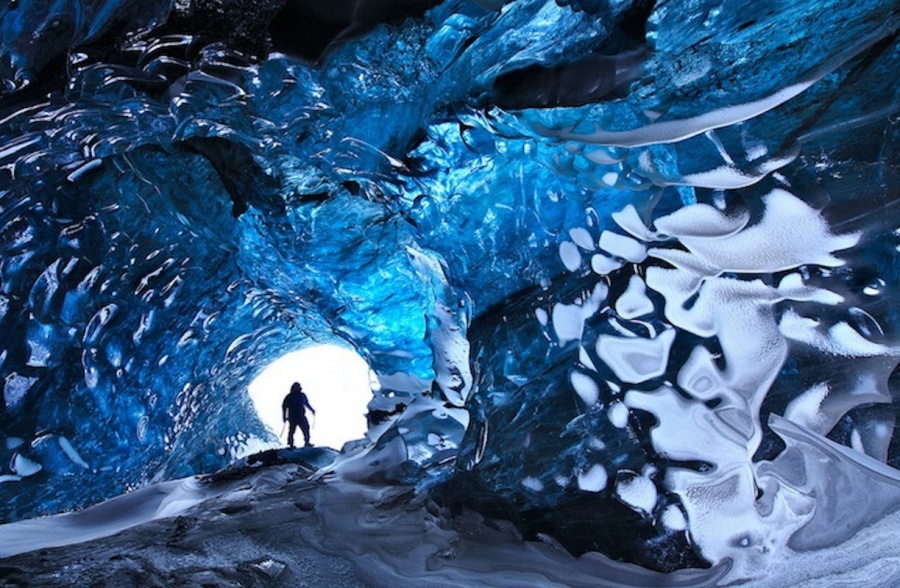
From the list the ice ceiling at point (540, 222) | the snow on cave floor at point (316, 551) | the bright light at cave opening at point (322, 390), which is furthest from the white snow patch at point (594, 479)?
the bright light at cave opening at point (322, 390)

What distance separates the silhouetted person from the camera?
4984 mm

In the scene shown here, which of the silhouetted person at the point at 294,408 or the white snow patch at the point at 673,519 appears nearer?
the white snow patch at the point at 673,519

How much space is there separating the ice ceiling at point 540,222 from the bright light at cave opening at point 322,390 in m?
2.14

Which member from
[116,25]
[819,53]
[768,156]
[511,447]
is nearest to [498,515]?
[511,447]

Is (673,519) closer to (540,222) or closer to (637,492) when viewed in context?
(637,492)

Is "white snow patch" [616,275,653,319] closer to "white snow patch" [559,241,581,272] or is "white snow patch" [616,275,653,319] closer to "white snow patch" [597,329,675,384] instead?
"white snow patch" [597,329,675,384]

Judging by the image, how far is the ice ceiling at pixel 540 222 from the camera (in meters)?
1.25

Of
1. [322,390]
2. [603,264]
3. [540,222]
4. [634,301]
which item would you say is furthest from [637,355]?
[322,390]

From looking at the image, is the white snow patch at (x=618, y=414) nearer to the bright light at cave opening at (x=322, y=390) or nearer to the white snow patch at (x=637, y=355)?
the white snow patch at (x=637, y=355)

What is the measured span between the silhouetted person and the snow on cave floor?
3183mm

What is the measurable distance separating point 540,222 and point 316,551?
1033 millimetres

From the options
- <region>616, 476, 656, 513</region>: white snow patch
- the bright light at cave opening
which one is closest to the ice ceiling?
<region>616, 476, 656, 513</region>: white snow patch

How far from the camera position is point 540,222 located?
1807mm

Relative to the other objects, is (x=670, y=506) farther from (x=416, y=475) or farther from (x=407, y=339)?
(x=407, y=339)
